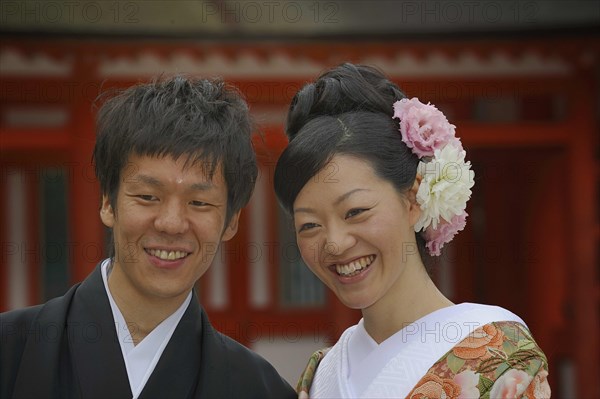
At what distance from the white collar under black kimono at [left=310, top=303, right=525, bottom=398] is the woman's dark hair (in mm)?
297

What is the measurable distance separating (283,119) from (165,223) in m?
3.82

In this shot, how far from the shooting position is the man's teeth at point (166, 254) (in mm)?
2748

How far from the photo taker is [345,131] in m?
2.87

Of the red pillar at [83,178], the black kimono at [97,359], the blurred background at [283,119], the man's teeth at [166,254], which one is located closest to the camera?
the black kimono at [97,359]

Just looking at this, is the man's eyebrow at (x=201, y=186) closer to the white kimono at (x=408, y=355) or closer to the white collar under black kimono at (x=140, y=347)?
the white collar under black kimono at (x=140, y=347)

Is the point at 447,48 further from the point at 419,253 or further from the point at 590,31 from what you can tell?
the point at 419,253

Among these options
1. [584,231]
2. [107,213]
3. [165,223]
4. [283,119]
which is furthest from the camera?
[283,119]

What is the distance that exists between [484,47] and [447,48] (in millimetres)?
257

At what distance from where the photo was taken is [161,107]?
283 centimetres

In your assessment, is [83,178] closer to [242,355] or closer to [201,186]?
[242,355]

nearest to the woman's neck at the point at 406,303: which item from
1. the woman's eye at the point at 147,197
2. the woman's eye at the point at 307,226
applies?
the woman's eye at the point at 307,226

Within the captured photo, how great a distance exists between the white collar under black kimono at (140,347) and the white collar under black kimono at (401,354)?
59cm

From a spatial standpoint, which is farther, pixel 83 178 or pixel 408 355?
pixel 83 178

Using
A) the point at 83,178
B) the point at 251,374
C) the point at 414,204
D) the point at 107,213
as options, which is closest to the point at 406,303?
the point at 414,204
